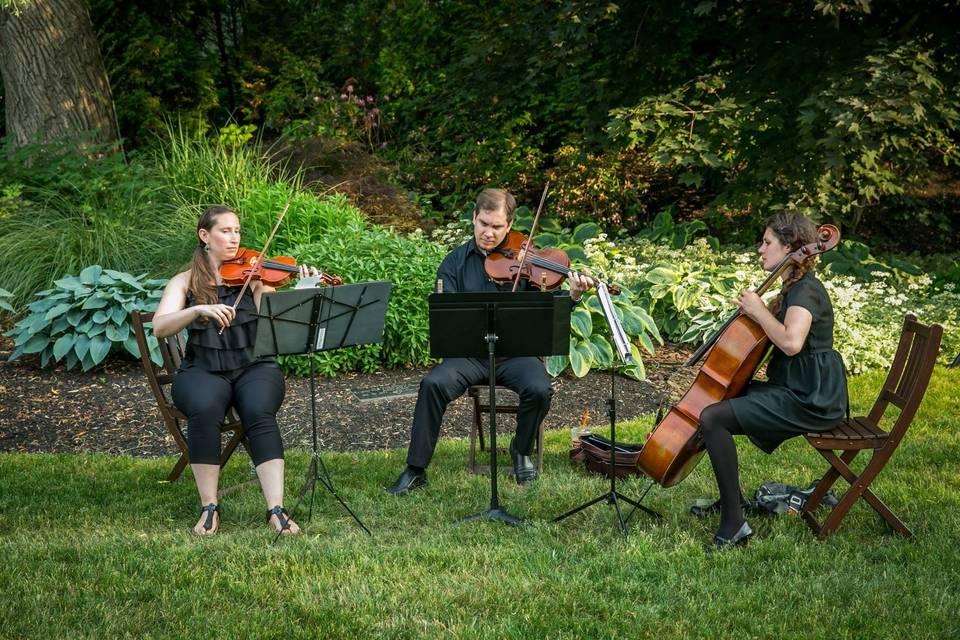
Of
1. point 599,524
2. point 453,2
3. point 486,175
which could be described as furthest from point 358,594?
point 453,2

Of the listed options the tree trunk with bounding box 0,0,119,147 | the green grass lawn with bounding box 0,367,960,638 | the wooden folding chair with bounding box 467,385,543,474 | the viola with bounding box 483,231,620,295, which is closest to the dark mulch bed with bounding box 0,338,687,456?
the wooden folding chair with bounding box 467,385,543,474

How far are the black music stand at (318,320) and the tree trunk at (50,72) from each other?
6233mm

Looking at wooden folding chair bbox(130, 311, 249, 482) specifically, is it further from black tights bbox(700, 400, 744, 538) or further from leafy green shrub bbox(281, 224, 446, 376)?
black tights bbox(700, 400, 744, 538)

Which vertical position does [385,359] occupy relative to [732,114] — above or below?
below

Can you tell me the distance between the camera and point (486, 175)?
11.0 m

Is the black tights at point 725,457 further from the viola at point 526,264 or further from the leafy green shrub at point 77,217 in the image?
the leafy green shrub at point 77,217

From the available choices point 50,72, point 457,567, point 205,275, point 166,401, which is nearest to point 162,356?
point 166,401

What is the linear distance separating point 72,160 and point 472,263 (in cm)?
528

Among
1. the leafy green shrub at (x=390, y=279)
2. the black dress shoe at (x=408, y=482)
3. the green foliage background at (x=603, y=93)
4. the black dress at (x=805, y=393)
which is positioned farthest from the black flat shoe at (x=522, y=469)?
the green foliage background at (x=603, y=93)

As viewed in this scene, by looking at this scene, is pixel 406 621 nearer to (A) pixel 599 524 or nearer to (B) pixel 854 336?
(A) pixel 599 524

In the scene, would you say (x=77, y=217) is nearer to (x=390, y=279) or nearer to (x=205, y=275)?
(x=390, y=279)

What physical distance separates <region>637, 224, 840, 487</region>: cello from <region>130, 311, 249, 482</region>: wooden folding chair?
196cm

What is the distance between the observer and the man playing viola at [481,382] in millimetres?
5023

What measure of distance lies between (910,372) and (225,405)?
3117 millimetres
